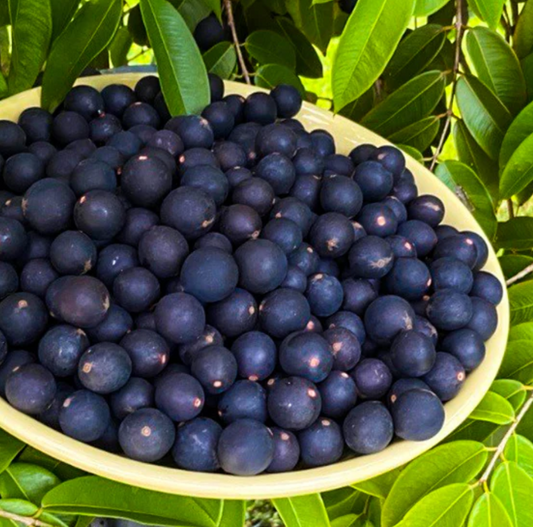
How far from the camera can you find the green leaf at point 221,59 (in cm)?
112

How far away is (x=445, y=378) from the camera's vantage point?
0.75 meters

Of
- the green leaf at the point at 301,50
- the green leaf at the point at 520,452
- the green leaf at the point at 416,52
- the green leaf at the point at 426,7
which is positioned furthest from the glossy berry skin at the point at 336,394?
the green leaf at the point at 301,50

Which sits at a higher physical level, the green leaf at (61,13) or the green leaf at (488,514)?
the green leaf at (61,13)

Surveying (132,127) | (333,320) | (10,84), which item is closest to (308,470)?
(333,320)

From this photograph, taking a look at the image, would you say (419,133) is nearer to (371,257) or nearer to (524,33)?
(524,33)

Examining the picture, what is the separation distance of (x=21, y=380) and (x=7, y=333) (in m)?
0.06

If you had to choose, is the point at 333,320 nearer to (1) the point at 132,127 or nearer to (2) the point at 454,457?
(2) the point at 454,457

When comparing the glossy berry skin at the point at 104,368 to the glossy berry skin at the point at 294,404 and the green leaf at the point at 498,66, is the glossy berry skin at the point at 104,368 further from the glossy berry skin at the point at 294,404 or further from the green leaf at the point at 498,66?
the green leaf at the point at 498,66

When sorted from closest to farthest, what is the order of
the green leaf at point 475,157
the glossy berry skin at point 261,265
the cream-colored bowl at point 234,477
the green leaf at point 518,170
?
the cream-colored bowl at point 234,477 → the glossy berry skin at point 261,265 → the green leaf at point 518,170 → the green leaf at point 475,157

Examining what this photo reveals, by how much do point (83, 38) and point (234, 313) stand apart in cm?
40

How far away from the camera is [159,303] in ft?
2.33

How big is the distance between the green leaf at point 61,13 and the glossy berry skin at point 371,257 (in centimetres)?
45

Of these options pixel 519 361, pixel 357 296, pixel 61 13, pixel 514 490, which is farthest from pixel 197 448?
pixel 61 13

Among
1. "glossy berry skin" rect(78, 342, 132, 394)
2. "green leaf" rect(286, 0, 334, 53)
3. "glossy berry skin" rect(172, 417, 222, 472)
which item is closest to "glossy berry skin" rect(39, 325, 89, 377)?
"glossy berry skin" rect(78, 342, 132, 394)
